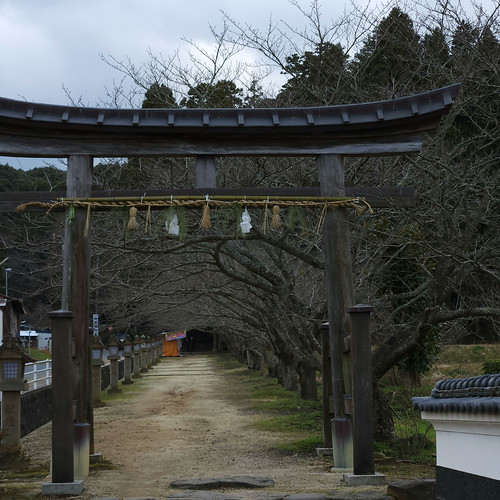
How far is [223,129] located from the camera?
10930 mm

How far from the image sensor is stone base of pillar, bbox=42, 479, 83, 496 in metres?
9.43

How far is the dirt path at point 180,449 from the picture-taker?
1023 centimetres

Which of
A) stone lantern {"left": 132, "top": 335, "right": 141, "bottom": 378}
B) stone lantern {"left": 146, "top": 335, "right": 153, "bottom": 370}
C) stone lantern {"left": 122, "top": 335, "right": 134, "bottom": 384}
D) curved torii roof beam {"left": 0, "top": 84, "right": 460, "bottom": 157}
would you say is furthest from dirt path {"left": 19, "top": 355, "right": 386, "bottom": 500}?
stone lantern {"left": 146, "top": 335, "right": 153, "bottom": 370}

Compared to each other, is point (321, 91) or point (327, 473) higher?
point (321, 91)

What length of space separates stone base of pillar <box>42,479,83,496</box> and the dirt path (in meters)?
0.18

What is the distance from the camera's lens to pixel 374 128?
11.1m

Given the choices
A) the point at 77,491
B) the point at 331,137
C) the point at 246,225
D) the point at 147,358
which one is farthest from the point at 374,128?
the point at 147,358

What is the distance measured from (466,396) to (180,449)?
31.6ft

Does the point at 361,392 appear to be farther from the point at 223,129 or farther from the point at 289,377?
the point at 289,377

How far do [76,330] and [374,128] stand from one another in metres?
5.14

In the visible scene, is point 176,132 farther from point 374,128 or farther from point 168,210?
point 374,128

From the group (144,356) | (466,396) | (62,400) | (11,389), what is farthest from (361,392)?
(144,356)

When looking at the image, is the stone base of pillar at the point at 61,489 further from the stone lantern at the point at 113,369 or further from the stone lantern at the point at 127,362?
the stone lantern at the point at 127,362

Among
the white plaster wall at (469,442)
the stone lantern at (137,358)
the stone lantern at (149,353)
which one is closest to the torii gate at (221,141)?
the white plaster wall at (469,442)
